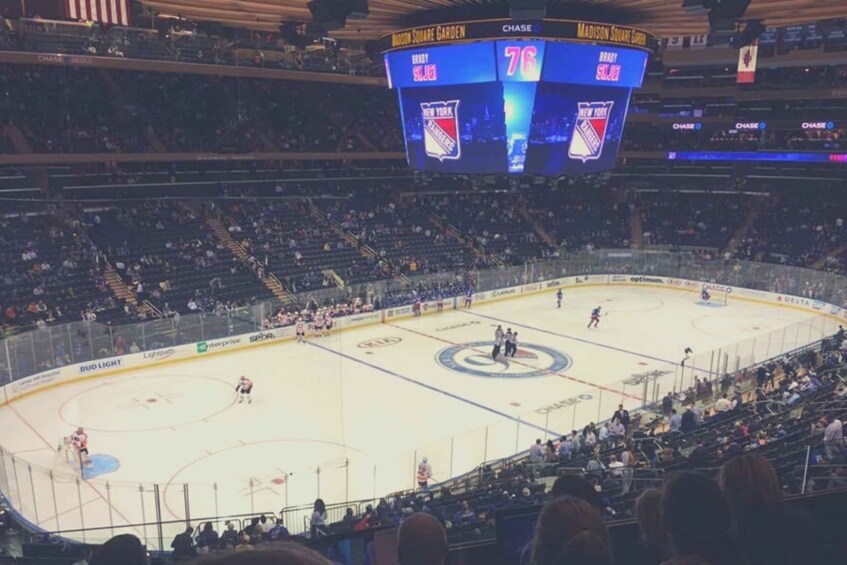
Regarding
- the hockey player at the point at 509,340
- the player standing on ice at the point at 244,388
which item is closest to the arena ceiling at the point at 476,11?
the player standing on ice at the point at 244,388

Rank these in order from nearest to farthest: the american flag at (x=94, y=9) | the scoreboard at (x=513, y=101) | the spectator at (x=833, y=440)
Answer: the spectator at (x=833, y=440), the scoreboard at (x=513, y=101), the american flag at (x=94, y=9)

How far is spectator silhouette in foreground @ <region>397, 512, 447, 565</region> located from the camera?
259 cm

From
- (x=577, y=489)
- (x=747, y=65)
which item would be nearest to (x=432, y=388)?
(x=747, y=65)

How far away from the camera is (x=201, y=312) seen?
25.2 m

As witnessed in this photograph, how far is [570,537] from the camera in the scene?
2346 mm

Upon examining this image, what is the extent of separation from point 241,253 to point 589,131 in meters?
16.8

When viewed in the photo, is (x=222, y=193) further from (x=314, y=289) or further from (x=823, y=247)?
(x=823, y=247)

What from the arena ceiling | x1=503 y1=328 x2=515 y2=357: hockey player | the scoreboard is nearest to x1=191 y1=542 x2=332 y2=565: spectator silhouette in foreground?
the arena ceiling

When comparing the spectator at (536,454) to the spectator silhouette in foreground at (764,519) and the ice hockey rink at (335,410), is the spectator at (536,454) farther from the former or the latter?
the spectator silhouette in foreground at (764,519)

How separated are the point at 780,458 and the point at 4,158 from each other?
25655 millimetres

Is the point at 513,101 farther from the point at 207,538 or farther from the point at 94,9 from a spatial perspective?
the point at 207,538

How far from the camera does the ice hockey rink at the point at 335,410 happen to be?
13.3 m

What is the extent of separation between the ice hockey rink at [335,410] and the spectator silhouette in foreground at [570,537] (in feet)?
25.4

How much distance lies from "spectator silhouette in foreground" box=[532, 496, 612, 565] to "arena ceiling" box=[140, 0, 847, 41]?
10.3 m
